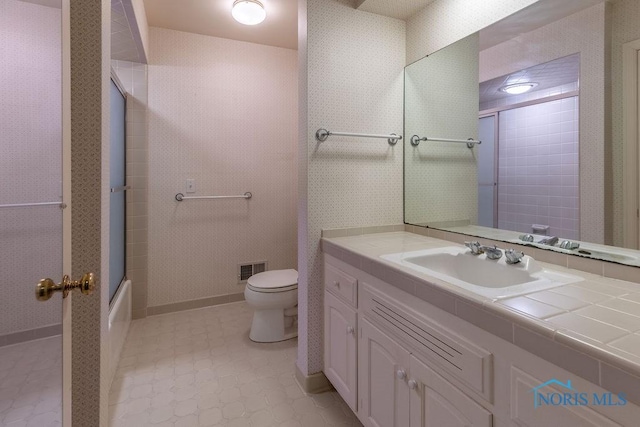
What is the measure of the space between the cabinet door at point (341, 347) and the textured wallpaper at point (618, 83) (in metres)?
1.01

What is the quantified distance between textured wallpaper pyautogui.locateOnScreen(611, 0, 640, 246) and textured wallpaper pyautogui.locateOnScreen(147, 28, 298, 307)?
2.38m

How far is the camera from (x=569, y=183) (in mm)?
1226

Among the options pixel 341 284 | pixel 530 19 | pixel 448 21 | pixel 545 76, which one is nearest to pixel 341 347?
pixel 341 284

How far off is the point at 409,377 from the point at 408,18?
1880 millimetres

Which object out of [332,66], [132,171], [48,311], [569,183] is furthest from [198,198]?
[569,183]

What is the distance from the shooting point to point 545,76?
1.29 m

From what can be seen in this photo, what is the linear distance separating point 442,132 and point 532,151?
571 millimetres

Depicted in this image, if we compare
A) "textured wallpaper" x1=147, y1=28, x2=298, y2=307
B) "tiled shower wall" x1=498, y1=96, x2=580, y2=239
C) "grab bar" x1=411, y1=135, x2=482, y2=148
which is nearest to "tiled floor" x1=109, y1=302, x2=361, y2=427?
"textured wallpaper" x1=147, y1=28, x2=298, y2=307

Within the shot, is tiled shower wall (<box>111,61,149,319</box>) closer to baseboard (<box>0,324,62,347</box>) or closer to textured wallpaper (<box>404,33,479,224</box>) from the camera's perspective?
baseboard (<box>0,324,62,347</box>)

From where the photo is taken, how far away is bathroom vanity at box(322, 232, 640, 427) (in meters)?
0.61

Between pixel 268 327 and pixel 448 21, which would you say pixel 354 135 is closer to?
pixel 448 21

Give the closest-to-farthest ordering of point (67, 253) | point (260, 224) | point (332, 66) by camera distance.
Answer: point (67, 253) < point (332, 66) < point (260, 224)

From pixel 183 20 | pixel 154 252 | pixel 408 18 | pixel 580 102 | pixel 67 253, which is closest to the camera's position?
pixel 67 253

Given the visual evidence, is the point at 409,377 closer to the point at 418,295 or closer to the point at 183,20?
the point at 418,295
